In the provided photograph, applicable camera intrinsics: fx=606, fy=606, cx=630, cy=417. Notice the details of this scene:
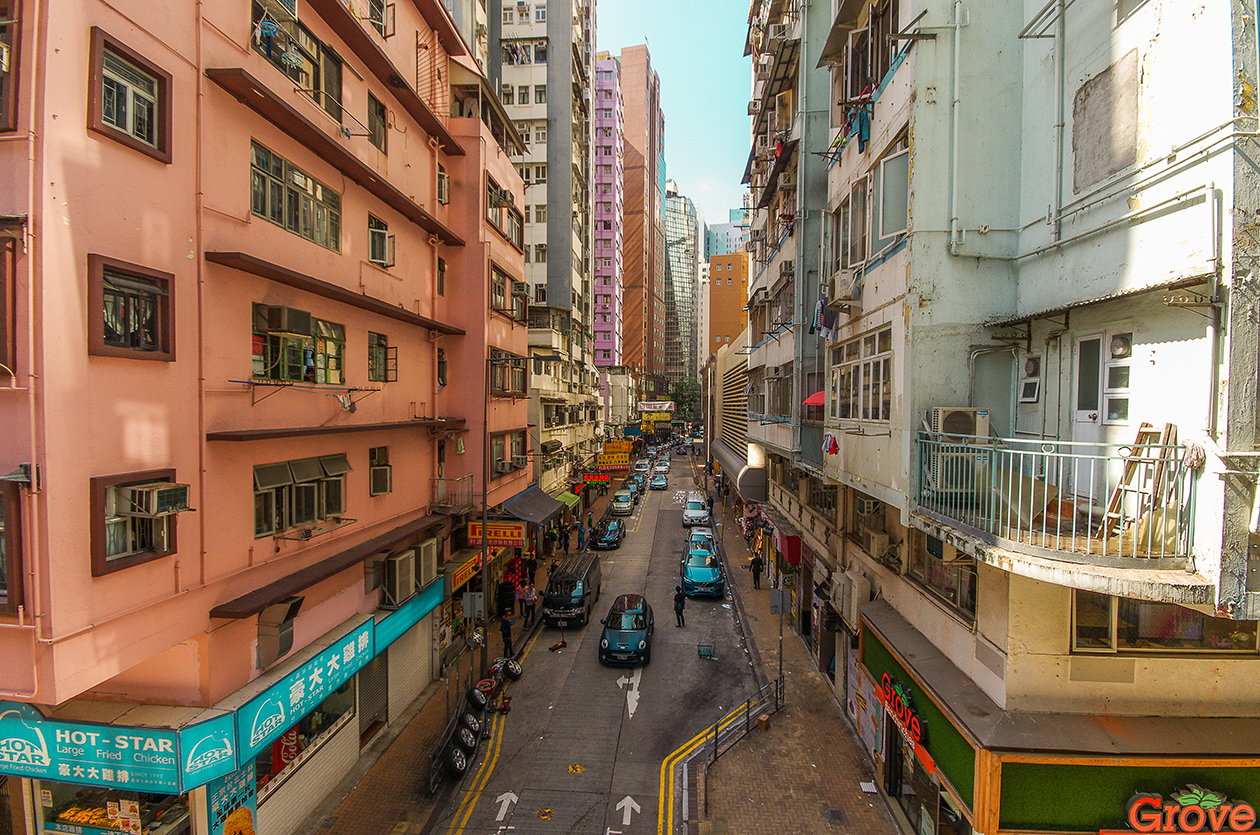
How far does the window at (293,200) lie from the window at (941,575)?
11330 mm

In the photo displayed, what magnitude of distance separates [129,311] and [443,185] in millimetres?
10379

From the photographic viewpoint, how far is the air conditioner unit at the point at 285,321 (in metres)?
9.21

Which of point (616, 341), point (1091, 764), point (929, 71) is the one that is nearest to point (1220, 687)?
point (1091, 764)

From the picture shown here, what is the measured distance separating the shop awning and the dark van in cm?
214

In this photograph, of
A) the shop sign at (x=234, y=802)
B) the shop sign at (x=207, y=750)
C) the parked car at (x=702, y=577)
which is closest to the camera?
the shop sign at (x=207, y=750)

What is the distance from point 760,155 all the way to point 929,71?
591 inches

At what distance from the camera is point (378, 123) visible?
1283 centimetres

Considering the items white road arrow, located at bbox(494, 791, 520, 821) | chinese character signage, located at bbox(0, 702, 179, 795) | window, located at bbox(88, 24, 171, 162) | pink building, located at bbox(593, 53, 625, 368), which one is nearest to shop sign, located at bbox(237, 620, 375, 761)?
chinese character signage, located at bbox(0, 702, 179, 795)

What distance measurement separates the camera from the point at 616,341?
59.7 m

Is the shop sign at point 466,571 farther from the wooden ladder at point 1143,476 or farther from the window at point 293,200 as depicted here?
the wooden ladder at point 1143,476

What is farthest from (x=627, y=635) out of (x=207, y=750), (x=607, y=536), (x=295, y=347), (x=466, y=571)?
(x=607, y=536)

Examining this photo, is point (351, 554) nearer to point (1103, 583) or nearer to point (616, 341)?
point (1103, 583)

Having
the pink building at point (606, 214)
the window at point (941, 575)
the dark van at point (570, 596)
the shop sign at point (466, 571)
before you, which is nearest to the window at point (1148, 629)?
the window at point (941, 575)

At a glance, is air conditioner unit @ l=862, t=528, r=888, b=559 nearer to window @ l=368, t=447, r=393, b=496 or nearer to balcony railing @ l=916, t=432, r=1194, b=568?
balcony railing @ l=916, t=432, r=1194, b=568
